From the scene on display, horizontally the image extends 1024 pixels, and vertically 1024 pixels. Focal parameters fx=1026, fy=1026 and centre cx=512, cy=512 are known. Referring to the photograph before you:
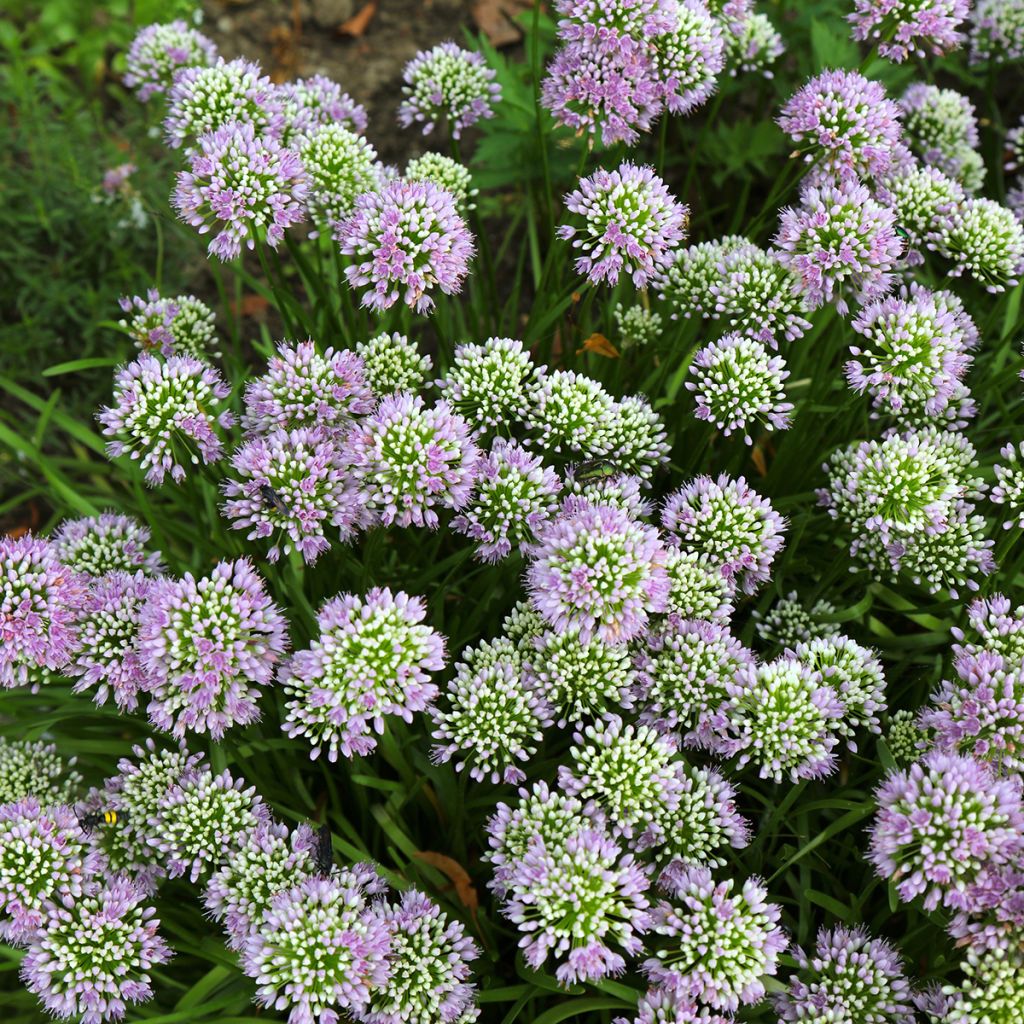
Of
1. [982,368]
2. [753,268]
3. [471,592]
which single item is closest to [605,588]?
[471,592]

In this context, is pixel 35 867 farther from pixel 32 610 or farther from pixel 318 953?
pixel 318 953

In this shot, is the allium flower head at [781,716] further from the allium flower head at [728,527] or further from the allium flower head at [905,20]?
the allium flower head at [905,20]

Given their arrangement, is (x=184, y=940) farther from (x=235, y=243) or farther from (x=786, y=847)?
(x=235, y=243)

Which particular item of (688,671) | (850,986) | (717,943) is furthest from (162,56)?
(850,986)

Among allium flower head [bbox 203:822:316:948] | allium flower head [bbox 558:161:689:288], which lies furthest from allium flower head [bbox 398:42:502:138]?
allium flower head [bbox 203:822:316:948]

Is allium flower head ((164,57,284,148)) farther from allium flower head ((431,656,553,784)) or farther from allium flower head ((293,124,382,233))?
allium flower head ((431,656,553,784))
